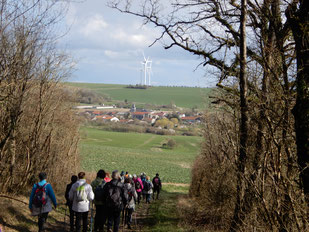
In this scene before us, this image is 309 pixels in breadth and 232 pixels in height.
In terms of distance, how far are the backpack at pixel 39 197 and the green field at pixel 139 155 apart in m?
14.3

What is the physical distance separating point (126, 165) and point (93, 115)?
58.6 meters

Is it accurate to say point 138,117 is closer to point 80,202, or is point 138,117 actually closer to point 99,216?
point 99,216

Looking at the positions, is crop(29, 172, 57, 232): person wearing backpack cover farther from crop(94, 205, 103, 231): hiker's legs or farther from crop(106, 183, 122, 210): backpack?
crop(94, 205, 103, 231): hiker's legs

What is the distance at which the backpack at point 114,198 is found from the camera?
9633 mm

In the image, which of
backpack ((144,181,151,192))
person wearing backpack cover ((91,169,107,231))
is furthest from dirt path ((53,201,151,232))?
backpack ((144,181,151,192))

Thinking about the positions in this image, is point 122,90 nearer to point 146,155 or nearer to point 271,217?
point 146,155

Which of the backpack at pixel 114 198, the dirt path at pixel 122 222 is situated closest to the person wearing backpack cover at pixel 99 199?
the backpack at pixel 114 198

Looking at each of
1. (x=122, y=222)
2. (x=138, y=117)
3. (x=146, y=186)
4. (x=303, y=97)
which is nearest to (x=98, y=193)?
(x=122, y=222)

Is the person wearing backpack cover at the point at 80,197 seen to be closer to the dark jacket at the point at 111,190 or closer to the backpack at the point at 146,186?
the dark jacket at the point at 111,190

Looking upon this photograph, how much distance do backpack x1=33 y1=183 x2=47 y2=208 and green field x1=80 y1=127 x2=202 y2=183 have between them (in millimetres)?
14274

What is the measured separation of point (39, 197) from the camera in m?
8.61

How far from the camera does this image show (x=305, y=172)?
5.75 metres

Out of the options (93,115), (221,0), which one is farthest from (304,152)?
(93,115)

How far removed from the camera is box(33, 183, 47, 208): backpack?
8.60m
